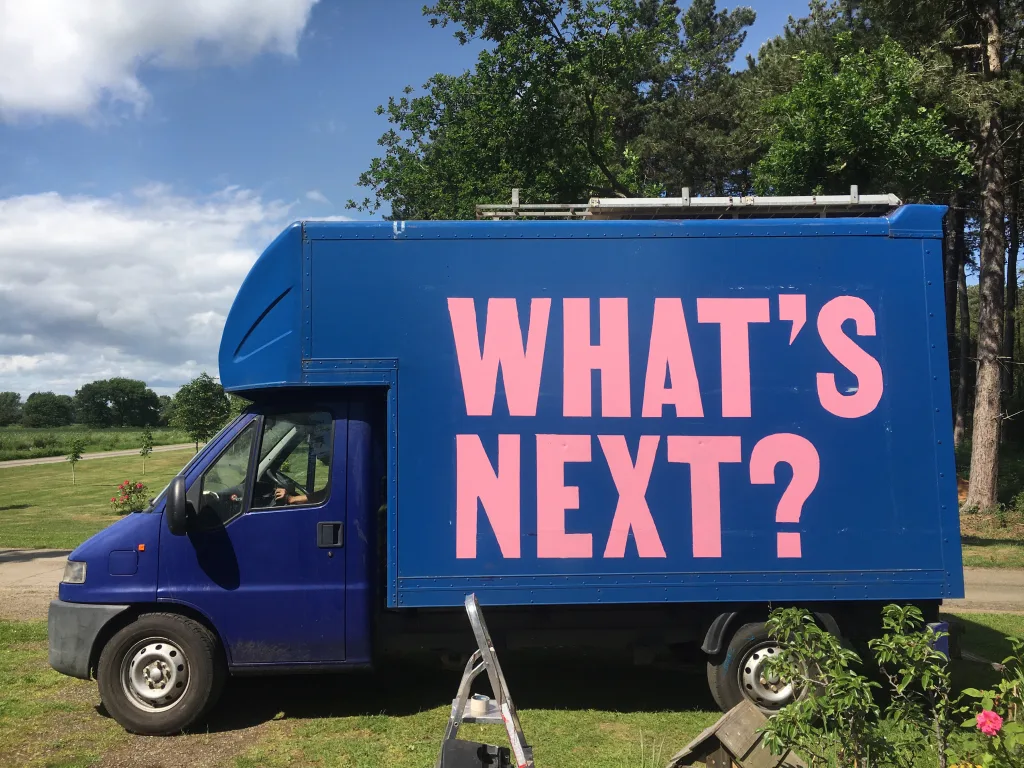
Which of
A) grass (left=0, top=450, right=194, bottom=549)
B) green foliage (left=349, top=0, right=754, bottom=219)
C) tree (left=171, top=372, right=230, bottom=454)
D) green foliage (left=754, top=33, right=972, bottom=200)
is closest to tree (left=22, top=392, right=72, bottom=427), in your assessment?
grass (left=0, top=450, right=194, bottom=549)

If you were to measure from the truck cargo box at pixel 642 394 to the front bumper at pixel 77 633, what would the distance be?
6.41ft

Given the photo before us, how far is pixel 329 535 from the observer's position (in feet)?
16.4

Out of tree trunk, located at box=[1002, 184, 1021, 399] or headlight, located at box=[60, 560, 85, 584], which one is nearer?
headlight, located at box=[60, 560, 85, 584]

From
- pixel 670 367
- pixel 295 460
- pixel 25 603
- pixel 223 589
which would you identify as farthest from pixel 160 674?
pixel 25 603

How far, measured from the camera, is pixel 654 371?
16.2 feet

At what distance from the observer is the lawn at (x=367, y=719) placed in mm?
4781

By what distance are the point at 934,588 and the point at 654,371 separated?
2307 millimetres

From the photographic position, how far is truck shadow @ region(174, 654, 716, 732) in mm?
5547

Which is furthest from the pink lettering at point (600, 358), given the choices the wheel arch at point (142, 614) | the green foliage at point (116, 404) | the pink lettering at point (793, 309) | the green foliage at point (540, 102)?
the green foliage at point (116, 404)

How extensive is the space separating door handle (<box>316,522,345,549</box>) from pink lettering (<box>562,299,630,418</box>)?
1.73 m

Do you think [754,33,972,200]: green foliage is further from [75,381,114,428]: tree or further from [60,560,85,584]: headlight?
[75,381,114,428]: tree

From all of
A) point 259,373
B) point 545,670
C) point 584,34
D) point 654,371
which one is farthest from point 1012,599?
point 584,34

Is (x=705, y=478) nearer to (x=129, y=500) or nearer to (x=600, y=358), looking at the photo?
(x=600, y=358)

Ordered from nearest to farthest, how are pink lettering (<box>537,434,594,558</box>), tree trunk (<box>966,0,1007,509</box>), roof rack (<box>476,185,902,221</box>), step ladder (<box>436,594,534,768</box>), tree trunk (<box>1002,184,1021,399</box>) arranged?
step ladder (<box>436,594,534,768</box>), pink lettering (<box>537,434,594,558</box>), roof rack (<box>476,185,902,221</box>), tree trunk (<box>966,0,1007,509</box>), tree trunk (<box>1002,184,1021,399</box>)
